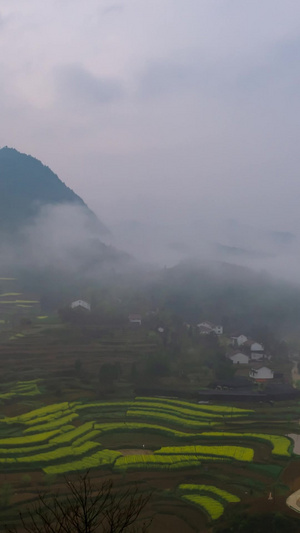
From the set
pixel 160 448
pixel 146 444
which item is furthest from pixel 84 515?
pixel 146 444

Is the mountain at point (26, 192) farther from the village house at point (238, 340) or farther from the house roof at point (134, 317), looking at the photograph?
the village house at point (238, 340)

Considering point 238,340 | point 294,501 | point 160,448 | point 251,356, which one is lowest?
point 294,501

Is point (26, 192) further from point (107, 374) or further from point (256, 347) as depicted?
point (107, 374)

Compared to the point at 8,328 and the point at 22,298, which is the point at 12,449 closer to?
the point at 8,328

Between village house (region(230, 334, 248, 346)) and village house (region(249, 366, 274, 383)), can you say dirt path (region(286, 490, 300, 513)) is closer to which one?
village house (region(249, 366, 274, 383))

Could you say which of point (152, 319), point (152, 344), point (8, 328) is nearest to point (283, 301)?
point (152, 319)

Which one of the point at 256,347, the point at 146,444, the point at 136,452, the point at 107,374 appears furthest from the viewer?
the point at 256,347
